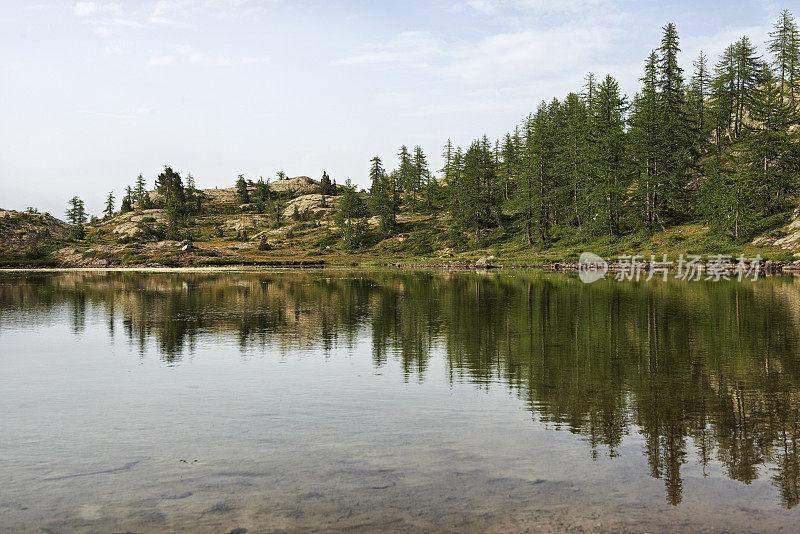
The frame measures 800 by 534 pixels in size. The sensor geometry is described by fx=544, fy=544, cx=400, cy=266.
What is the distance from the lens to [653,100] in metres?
79.9

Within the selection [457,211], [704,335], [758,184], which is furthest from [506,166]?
[704,335]

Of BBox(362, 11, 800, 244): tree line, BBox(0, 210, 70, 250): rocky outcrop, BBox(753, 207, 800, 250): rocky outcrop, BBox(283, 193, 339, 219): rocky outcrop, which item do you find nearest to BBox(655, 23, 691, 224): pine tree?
BBox(362, 11, 800, 244): tree line

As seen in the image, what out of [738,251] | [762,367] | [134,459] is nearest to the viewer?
[134,459]

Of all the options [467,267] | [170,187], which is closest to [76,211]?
[170,187]

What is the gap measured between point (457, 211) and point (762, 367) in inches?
Answer: 3915

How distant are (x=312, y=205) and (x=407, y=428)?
162521mm

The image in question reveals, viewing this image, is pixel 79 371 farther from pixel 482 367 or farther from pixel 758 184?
pixel 758 184

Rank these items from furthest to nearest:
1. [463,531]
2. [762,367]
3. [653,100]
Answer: [653,100], [762,367], [463,531]

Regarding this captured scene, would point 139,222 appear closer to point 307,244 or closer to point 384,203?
point 307,244

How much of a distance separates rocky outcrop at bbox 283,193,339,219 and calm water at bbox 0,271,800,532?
464 ft

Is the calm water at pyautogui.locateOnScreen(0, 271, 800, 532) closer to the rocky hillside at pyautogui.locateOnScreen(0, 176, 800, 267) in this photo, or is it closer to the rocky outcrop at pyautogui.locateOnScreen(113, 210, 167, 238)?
the rocky hillside at pyautogui.locateOnScreen(0, 176, 800, 267)

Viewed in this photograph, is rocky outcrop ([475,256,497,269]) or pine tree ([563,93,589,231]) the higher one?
pine tree ([563,93,589,231])

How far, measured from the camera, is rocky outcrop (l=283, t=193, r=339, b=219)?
161500 millimetres

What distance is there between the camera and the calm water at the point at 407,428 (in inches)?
247
